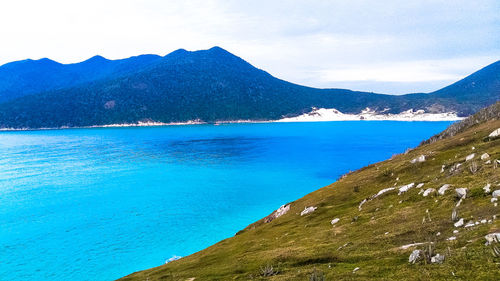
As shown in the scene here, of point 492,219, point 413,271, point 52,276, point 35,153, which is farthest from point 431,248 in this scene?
point 35,153

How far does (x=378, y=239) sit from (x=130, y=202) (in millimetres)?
70800

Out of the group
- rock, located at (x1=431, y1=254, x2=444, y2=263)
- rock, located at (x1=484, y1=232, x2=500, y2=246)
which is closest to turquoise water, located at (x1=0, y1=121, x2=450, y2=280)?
rock, located at (x1=431, y1=254, x2=444, y2=263)

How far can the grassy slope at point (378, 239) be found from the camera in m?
15.2

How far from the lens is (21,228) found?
59875 mm

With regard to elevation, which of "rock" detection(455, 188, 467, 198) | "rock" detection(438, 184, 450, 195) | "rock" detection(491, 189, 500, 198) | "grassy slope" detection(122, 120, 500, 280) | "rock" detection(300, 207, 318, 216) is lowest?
"rock" detection(300, 207, 318, 216)

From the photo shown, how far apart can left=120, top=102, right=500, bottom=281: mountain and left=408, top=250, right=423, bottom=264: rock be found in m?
0.05

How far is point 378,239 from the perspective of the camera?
22.1 meters

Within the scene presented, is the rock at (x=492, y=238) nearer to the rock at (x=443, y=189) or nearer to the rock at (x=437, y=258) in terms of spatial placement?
the rock at (x=437, y=258)

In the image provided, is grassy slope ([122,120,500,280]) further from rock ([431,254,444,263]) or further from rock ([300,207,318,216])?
rock ([300,207,318,216])

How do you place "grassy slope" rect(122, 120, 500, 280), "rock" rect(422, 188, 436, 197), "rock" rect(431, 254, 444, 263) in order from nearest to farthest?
"rock" rect(431, 254, 444, 263) → "grassy slope" rect(122, 120, 500, 280) → "rock" rect(422, 188, 436, 197)

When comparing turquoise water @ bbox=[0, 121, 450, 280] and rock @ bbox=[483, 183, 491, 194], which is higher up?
rock @ bbox=[483, 183, 491, 194]

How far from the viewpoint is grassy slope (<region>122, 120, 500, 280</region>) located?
598 inches

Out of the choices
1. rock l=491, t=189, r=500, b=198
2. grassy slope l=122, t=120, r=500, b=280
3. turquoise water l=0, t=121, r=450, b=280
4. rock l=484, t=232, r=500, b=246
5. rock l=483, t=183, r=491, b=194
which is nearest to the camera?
rock l=484, t=232, r=500, b=246

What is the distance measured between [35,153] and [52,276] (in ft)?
516
